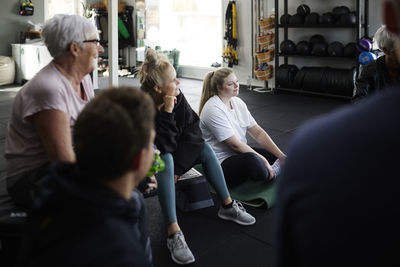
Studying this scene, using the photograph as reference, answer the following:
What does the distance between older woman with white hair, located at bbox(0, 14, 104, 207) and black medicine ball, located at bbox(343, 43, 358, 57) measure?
A: 514 centimetres

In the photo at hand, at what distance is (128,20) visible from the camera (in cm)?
1006

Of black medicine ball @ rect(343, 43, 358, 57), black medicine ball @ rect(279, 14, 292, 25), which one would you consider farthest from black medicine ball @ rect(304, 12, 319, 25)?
black medicine ball @ rect(343, 43, 358, 57)

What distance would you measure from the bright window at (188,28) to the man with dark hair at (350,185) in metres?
8.28

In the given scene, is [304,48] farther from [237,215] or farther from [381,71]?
[237,215]

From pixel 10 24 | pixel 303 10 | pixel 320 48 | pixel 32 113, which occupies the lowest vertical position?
pixel 32 113

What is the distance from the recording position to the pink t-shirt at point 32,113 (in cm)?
155

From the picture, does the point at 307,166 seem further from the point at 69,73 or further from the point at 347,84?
the point at 347,84

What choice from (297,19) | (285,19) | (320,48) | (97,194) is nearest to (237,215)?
(97,194)

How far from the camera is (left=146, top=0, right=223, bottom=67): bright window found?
894 cm

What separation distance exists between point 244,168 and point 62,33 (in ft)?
4.71

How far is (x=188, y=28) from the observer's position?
9500 millimetres

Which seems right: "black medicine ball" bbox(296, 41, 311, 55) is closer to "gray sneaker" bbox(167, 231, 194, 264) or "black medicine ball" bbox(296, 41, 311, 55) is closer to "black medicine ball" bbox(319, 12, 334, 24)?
"black medicine ball" bbox(319, 12, 334, 24)

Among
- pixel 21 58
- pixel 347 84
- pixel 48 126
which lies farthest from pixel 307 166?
pixel 21 58

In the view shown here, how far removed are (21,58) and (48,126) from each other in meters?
7.31
